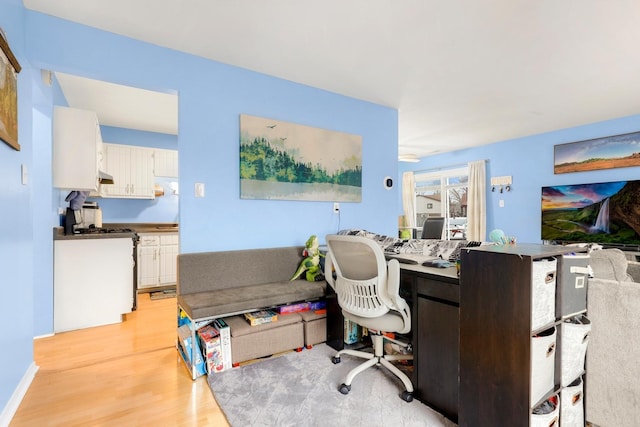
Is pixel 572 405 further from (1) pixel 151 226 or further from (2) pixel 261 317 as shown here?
(1) pixel 151 226

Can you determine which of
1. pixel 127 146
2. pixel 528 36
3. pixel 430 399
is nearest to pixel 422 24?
pixel 528 36

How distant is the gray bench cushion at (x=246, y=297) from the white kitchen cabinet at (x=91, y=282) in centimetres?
129

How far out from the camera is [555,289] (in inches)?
58.1

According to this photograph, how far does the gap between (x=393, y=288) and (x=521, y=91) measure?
9.60 feet

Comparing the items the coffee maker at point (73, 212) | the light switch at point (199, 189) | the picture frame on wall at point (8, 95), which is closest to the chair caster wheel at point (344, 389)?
the light switch at point (199, 189)

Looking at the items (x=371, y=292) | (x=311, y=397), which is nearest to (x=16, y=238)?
(x=311, y=397)

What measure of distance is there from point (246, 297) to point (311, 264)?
0.77 metres

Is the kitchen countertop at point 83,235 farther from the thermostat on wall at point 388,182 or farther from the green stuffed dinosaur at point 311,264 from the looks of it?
the thermostat on wall at point 388,182

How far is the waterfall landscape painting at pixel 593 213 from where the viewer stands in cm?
426

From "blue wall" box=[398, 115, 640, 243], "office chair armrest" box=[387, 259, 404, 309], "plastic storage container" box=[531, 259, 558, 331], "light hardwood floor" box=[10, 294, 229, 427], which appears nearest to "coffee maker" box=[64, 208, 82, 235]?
"light hardwood floor" box=[10, 294, 229, 427]

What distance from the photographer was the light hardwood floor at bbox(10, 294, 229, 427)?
1808 mm

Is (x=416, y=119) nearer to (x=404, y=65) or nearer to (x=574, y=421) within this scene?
(x=404, y=65)

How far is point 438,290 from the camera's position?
72.0 inches

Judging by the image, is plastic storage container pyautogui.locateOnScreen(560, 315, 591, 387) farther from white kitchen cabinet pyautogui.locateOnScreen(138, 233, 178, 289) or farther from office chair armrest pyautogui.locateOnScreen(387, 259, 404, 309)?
white kitchen cabinet pyautogui.locateOnScreen(138, 233, 178, 289)
